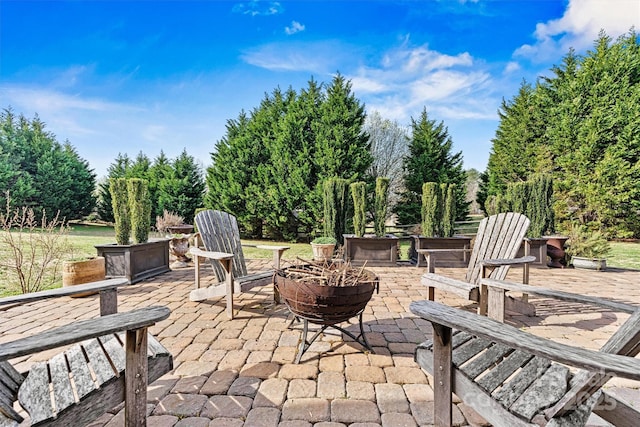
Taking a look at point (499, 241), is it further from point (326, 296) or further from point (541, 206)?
point (541, 206)

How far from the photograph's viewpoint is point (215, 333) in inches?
99.5

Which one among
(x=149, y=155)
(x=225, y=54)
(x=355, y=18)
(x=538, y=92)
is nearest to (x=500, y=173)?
(x=538, y=92)

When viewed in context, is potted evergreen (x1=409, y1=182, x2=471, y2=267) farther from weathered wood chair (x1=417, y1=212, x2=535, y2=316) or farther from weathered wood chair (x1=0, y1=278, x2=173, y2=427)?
weathered wood chair (x1=0, y1=278, x2=173, y2=427)

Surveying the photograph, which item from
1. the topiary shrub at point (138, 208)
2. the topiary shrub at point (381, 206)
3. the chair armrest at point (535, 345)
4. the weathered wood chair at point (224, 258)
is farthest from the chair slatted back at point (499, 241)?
the topiary shrub at point (138, 208)

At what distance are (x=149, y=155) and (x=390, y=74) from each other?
11.4 meters

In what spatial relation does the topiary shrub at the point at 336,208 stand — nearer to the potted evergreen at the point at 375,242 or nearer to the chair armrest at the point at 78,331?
the potted evergreen at the point at 375,242

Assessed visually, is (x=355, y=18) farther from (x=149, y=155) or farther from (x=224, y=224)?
(x=149, y=155)

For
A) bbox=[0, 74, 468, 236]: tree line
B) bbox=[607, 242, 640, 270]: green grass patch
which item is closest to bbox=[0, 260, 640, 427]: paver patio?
bbox=[607, 242, 640, 270]: green grass patch

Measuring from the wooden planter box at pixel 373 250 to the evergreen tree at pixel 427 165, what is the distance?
592 cm

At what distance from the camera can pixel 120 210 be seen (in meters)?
4.39

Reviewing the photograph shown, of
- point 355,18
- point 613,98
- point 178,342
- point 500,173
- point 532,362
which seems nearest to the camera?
point 532,362

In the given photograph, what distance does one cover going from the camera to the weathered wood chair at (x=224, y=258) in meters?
2.73

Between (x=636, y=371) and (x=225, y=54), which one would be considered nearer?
(x=636, y=371)


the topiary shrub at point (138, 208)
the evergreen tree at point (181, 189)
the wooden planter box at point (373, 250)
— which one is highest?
the evergreen tree at point (181, 189)
